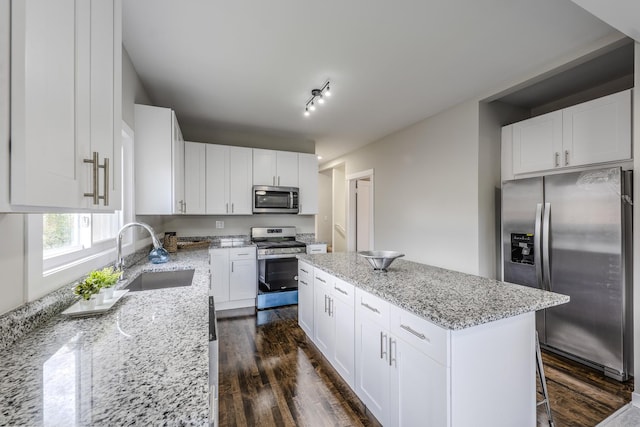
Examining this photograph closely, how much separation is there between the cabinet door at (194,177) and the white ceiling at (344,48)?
1.94 ft

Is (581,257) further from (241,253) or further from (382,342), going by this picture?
(241,253)

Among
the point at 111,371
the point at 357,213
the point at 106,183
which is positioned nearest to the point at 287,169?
the point at 357,213

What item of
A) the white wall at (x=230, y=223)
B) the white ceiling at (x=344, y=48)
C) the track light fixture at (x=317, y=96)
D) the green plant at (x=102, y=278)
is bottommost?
the green plant at (x=102, y=278)

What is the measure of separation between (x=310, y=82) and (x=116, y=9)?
71.7 inches

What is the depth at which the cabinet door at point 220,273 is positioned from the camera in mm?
3557

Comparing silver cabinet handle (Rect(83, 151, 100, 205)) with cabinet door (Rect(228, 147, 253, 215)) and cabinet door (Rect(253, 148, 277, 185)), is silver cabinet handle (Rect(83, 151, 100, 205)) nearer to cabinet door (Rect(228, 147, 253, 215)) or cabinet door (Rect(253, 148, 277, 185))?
cabinet door (Rect(228, 147, 253, 215))

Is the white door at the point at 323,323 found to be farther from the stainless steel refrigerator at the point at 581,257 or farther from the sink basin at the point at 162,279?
the stainless steel refrigerator at the point at 581,257

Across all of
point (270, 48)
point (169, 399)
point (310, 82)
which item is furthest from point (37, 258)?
point (310, 82)

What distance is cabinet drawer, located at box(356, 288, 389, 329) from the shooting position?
156 centimetres

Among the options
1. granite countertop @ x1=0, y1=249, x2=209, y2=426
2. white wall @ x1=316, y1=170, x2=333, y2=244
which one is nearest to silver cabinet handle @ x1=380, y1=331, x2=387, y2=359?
granite countertop @ x1=0, y1=249, x2=209, y2=426

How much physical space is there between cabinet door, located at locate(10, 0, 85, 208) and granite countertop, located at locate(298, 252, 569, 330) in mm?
1365

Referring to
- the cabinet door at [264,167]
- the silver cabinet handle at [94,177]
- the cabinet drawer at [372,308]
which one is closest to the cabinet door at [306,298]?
the cabinet drawer at [372,308]

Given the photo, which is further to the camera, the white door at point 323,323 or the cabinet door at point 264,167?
the cabinet door at point 264,167

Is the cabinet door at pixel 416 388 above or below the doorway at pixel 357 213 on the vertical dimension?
below
